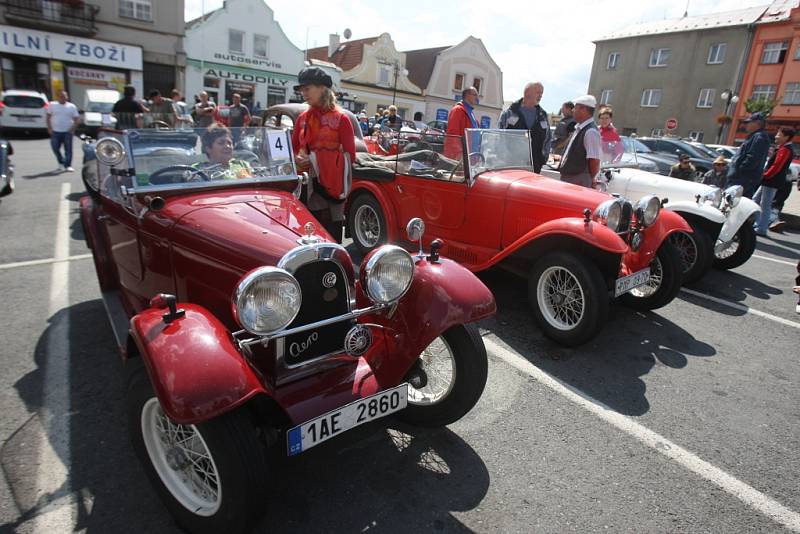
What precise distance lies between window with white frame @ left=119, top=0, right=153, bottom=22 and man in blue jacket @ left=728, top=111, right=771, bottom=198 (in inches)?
966

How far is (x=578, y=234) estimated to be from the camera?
3.67 metres

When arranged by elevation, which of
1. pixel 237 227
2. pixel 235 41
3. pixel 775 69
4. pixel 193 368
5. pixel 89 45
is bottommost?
pixel 193 368

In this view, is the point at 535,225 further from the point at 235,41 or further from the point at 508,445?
the point at 235,41

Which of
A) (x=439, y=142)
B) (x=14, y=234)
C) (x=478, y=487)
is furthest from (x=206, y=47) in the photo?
(x=478, y=487)

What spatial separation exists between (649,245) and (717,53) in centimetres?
3639

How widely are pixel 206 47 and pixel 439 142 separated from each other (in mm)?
23790

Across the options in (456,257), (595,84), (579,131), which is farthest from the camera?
(595,84)

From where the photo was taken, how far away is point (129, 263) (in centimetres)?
306

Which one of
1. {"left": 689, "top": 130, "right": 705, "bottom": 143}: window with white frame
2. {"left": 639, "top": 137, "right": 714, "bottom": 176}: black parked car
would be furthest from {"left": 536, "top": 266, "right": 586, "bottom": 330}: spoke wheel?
{"left": 689, "top": 130, "right": 705, "bottom": 143}: window with white frame

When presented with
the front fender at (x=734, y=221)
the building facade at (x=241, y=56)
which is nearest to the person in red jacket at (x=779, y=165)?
the front fender at (x=734, y=221)

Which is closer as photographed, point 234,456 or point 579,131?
point 234,456

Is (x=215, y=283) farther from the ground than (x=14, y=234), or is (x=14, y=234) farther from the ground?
(x=215, y=283)

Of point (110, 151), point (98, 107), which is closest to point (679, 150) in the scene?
point (110, 151)

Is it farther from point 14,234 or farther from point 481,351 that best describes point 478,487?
point 14,234
